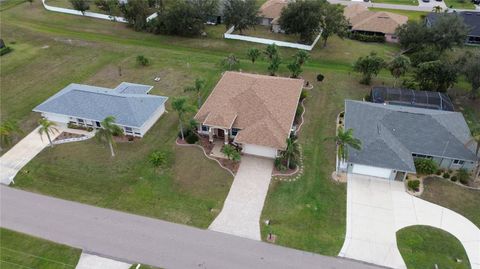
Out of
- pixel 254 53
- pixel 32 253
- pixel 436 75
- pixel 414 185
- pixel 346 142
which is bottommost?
pixel 32 253

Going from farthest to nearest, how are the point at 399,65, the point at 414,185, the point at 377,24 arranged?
the point at 377,24 < the point at 399,65 < the point at 414,185

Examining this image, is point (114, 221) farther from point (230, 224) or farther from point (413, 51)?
point (413, 51)

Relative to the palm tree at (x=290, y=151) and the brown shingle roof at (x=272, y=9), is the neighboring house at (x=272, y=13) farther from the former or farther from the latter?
the palm tree at (x=290, y=151)

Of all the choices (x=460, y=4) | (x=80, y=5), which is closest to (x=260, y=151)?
(x=80, y=5)

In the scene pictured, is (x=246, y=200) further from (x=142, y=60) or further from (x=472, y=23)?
(x=472, y=23)

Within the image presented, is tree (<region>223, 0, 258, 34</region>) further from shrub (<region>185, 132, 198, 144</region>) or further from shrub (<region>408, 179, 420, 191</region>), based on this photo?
shrub (<region>408, 179, 420, 191</region>)

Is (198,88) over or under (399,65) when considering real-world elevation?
under

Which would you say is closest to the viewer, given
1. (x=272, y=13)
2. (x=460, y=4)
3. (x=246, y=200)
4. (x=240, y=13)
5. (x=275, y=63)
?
(x=246, y=200)

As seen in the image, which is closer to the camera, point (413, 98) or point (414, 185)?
point (414, 185)
